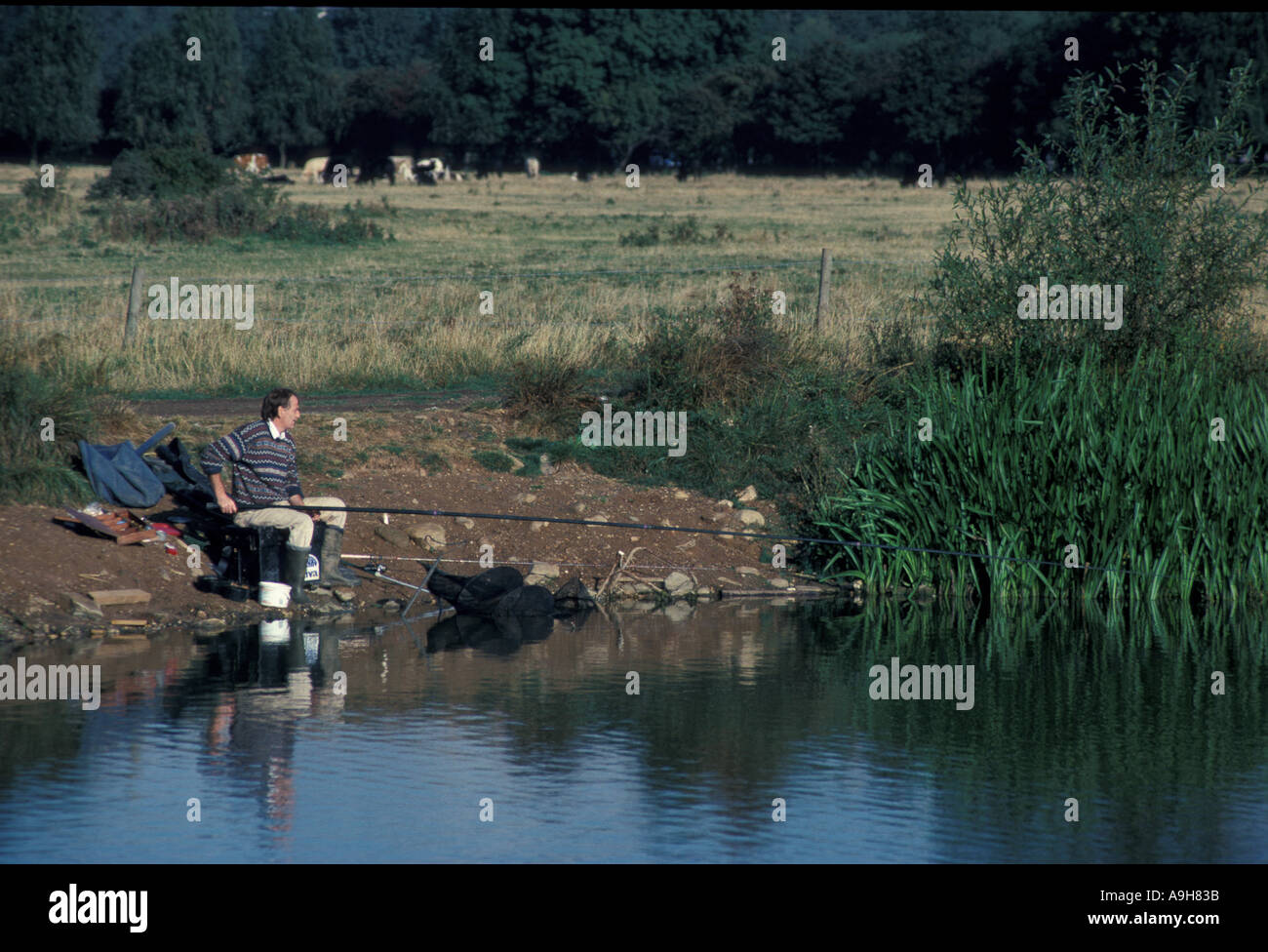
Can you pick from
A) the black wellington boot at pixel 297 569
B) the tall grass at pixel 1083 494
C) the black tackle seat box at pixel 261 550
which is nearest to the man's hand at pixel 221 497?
the black tackle seat box at pixel 261 550

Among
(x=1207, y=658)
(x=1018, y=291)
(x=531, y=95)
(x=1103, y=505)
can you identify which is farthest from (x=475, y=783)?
(x=531, y=95)

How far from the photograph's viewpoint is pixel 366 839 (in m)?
8.12

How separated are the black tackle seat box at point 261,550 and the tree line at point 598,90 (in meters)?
61.8

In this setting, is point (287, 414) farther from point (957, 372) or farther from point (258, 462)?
point (957, 372)

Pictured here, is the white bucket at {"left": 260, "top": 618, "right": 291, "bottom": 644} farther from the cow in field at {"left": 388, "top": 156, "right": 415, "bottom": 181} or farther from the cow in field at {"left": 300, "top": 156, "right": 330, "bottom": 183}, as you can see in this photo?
the cow in field at {"left": 388, "top": 156, "right": 415, "bottom": 181}

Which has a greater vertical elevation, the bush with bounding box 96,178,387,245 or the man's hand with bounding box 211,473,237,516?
the bush with bounding box 96,178,387,245

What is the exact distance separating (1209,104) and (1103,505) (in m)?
58.5

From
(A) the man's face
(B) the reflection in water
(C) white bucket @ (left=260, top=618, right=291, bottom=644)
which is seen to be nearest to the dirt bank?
(C) white bucket @ (left=260, top=618, right=291, bottom=644)

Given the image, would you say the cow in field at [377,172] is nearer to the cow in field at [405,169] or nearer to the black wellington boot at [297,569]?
the cow in field at [405,169]

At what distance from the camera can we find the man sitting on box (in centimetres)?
1324

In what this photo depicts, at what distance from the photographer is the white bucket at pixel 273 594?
13.5 m

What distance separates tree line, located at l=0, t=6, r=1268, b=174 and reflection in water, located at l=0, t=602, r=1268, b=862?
202ft

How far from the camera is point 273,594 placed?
13.6 m

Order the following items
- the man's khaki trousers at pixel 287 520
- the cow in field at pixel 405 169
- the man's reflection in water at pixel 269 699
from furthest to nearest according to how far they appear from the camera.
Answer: the cow in field at pixel 405 169, the man's khaki trousers at pixel 287 520, the man's reflection in water at pixel 269 699
